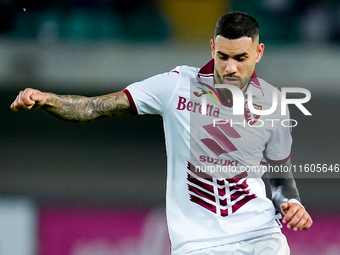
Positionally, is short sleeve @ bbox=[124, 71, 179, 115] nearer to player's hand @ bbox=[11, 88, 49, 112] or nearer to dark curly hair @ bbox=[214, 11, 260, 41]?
dark curly hair @ bbox=[214, 11, 260, 41]

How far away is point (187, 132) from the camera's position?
7.40 ft

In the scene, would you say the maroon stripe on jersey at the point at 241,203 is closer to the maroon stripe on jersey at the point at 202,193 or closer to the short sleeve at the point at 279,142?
the maroon stripe on jersey at the point at 202,193

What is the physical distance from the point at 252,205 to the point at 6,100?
2716mm

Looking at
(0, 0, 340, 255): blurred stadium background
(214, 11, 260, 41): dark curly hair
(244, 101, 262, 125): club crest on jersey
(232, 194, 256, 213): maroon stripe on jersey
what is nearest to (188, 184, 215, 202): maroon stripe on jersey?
(232, 194, 256, 213): maroon stripe on jersey

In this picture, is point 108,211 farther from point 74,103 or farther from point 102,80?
point 74,103

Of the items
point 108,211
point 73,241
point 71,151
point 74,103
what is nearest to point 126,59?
point 71,151

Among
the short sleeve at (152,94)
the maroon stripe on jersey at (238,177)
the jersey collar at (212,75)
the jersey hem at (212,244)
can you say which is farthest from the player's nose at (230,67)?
the jersey hem at (212,244)

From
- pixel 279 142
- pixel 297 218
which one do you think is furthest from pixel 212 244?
pixel 279 142

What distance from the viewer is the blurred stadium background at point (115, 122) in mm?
3750

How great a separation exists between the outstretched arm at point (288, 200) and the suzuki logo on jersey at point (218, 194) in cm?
20

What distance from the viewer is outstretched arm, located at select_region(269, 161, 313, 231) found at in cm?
201

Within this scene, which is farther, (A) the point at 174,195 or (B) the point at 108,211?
(B) the point at 108,211

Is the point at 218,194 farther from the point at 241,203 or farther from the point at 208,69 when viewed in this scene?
the point at 208,69

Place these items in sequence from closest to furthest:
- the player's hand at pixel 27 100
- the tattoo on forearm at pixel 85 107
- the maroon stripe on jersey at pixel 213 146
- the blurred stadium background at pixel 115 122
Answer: the player's hand at pixel 27 100
the tattoo on forearm at pixel 85 107
the maroon stripe on jersey at pixel 213 146
the blurred stadium background at pixel 115 122
